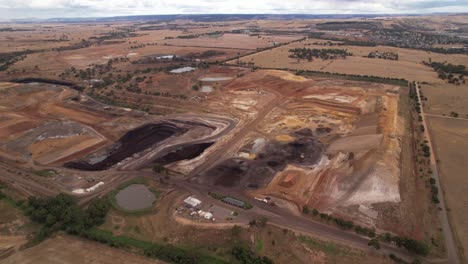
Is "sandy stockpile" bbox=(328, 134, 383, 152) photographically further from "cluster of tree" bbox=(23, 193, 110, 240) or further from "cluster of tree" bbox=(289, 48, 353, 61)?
"cluster of tree" bbox=(289, 48, 353, 61)

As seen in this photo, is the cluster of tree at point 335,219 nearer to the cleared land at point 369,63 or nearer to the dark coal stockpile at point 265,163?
the dark coal stockpile at point 265,163

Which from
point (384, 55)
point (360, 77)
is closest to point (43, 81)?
point (360, 77)

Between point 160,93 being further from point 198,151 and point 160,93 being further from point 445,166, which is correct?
point 445,166

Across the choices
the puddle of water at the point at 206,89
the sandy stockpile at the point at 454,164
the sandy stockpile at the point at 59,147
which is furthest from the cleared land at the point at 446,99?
the sandy stockpile at the point at 59,147

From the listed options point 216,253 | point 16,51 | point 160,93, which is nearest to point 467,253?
point 216,253

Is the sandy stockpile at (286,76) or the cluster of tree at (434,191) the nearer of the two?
the cluster of tree at (434,191)

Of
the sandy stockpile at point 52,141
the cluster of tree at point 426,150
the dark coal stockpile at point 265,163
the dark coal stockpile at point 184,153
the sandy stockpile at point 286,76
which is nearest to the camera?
the dark coal stockpile at point 265,163
